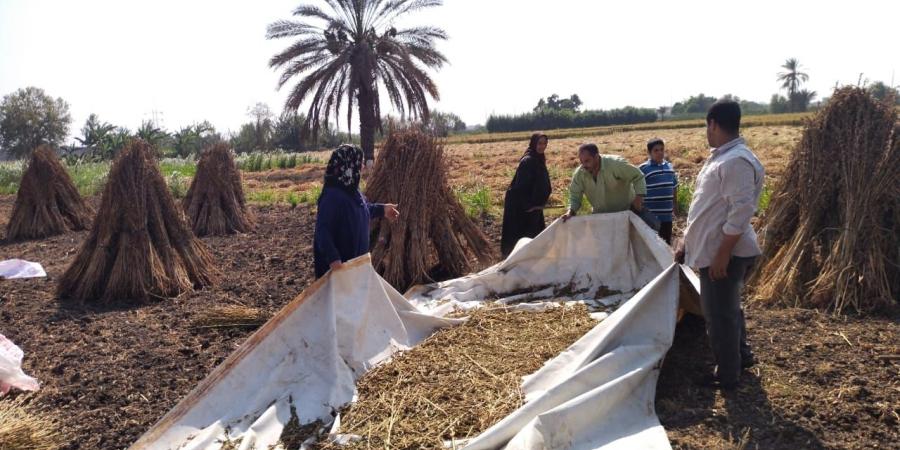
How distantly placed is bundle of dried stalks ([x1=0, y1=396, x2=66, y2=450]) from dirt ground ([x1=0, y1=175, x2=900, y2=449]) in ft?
0.40

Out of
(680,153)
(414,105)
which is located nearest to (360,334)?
(414,105)

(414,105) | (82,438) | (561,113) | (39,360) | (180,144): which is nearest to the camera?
(82,438)

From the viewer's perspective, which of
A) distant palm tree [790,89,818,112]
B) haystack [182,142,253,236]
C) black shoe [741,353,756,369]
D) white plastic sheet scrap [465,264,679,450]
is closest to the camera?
white plastic sheet scrap [465,264,679,450]

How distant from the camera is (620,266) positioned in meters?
5.27

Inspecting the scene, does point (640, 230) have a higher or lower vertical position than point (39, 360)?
higher

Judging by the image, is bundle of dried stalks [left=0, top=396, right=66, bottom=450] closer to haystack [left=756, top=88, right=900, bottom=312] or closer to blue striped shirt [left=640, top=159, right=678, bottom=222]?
haystack [left=756, top=88, right=900, bottom=312]

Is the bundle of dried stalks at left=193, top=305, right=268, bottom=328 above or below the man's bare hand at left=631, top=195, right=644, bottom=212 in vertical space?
below

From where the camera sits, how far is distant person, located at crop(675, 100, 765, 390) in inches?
119

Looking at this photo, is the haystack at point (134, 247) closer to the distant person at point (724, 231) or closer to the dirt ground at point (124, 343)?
the dirt ground at point (124, 343)

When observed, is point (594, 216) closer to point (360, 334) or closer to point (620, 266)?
point (620, 266)

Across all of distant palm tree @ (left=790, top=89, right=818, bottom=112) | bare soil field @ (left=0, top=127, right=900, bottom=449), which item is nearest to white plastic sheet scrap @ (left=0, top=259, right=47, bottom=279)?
bare soil field @ (left=0, top=127, right=900, bottom=449)

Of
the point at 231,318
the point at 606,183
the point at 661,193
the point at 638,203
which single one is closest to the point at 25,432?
the point at 231,318

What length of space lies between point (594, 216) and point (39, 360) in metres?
4.18

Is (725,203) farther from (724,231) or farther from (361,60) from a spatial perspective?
(361,60)
